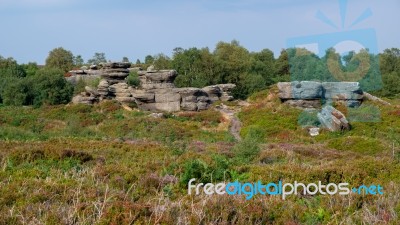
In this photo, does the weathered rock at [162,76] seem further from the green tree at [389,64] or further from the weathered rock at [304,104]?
the green tree at [389,64]

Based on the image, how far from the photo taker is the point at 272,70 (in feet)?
227

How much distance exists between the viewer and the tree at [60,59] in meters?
81.6

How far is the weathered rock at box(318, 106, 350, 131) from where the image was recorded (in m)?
30.7

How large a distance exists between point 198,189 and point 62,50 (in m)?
82.6

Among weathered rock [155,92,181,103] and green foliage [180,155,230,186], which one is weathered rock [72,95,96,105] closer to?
weathered rock [155,92,181,103]

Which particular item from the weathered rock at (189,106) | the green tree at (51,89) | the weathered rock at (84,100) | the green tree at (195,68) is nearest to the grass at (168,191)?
the weathered rock at (189,106)

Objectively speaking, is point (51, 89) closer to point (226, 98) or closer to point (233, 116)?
point (226, 98)

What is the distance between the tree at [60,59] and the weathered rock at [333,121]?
5971 centimetres

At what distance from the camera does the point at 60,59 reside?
8206cm

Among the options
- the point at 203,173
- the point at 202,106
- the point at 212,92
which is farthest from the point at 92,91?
the point at 203,173

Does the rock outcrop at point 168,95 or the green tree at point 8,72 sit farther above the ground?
the green tree at point 8,72

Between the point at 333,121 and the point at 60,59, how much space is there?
63447 millimetres

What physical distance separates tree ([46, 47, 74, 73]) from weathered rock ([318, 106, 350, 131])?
59.7m

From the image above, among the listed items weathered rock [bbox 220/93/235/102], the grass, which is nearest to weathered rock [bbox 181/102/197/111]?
weathered rock [bbox 220/93/235/102]
